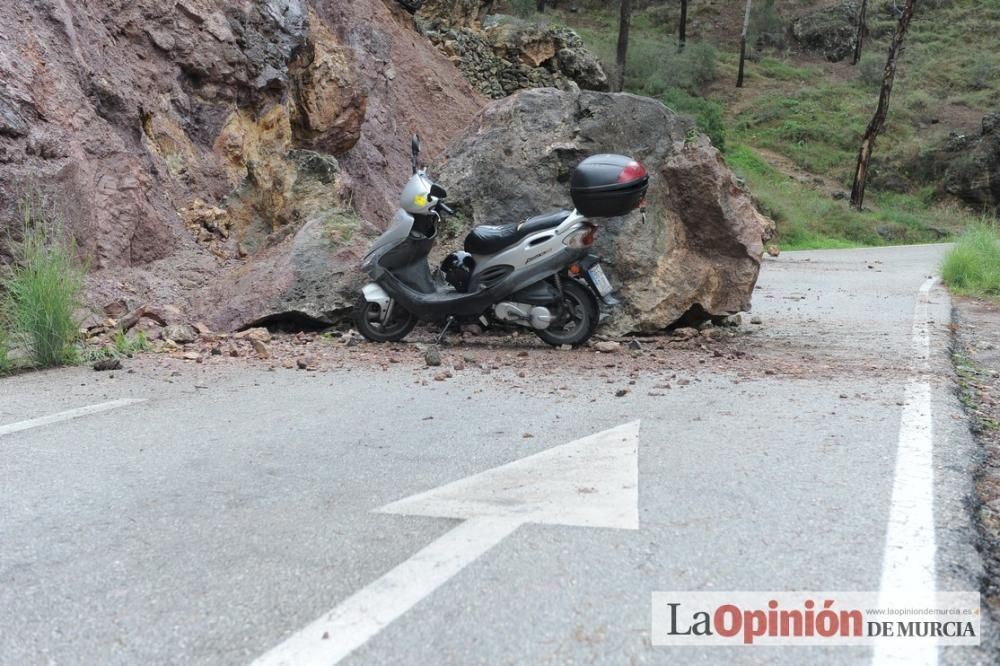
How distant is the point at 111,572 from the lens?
2.89 metres

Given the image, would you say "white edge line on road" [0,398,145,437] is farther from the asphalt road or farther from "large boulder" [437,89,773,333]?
"large boulder" [437,89,773,333]

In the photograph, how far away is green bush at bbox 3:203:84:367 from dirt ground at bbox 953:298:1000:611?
6.21 metres

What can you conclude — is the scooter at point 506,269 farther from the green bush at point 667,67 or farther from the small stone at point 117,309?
the green bush at point 667,67

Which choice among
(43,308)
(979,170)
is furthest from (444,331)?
(979,170)

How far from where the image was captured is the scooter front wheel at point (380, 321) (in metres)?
7.86

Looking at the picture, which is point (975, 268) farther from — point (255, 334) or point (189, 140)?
point (189, 140)

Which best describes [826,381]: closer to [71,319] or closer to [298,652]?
[298,652]

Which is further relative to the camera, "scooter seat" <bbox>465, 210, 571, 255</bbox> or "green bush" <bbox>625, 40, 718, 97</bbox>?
"green bush" <bbox>625, 40, 718, 97</bbox>

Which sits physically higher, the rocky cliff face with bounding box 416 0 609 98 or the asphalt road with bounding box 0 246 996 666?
the rocky cliff face with bounding box 416 0 609 98

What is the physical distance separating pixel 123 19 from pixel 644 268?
7.15 m

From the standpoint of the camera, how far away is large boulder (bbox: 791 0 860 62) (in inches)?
2203

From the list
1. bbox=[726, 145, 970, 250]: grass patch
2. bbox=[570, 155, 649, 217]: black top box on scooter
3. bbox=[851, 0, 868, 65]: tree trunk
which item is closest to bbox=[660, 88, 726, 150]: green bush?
bbox=[726, 145, 970, 250]: grass patch

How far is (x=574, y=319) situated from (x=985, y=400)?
323 cm

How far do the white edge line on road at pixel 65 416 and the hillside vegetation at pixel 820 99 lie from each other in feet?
72.3
